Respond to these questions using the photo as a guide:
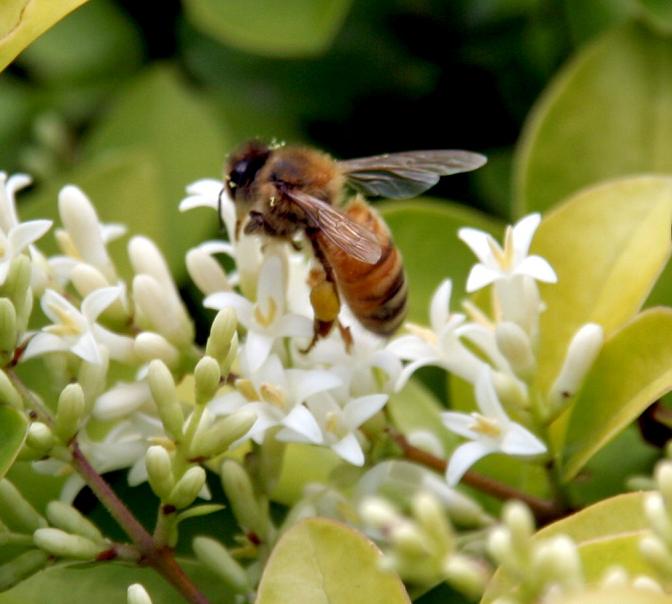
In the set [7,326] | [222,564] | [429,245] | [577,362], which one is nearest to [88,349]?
[7,326]

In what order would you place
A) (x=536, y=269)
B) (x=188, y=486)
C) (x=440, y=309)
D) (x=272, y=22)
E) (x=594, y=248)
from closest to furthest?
(x=188, y=486) < (x=536, y=269) < (x=440, y=309) < (x=594, y=248) < (x=272, y=22)

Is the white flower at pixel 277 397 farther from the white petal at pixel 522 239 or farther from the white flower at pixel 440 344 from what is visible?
the white petal at pixel 522 239

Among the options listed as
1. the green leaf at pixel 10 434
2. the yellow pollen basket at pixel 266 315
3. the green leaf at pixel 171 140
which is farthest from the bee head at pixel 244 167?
the green leaf at pixel 171 140

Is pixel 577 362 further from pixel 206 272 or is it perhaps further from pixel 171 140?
pixel 171 140

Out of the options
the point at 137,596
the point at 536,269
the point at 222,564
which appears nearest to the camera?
the point at 137,596

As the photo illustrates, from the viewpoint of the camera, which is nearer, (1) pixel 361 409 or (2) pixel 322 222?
(1) pixel 361 409

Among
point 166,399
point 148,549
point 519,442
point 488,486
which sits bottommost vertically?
point 488,486

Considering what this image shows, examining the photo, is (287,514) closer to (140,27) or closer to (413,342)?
(413,342)
